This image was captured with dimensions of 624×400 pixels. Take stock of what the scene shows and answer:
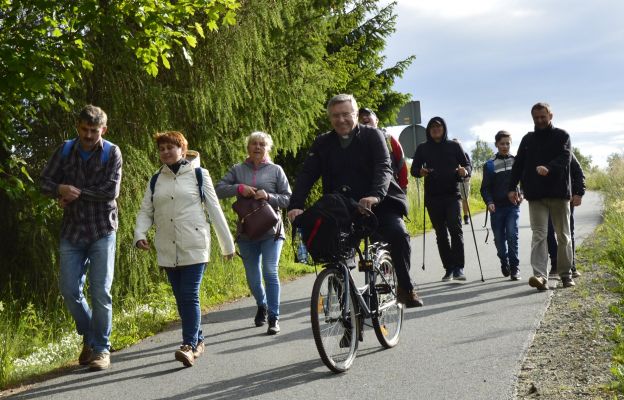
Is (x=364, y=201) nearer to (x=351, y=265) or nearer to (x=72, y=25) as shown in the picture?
(x=351, y=265)

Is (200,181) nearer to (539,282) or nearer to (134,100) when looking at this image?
(134,100)

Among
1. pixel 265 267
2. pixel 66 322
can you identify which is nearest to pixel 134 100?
pixel 66 322

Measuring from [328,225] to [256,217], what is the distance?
205 centimetres

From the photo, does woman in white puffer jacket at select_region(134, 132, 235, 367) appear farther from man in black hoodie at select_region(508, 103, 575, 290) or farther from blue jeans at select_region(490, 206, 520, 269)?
blue jeans at select_region(490, 206, 520, 269)

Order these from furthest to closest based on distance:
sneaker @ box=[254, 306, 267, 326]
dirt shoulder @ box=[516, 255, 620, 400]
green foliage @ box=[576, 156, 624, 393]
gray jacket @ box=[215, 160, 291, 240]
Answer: sneaker @ box=[254, 306, 267, 326] → gray jacket @ box=[215, 160, 291, 240] → green foliage @ box=[576, 156, 624, 393] → dirt shoulder @ box=[516, 255, 620, 400]

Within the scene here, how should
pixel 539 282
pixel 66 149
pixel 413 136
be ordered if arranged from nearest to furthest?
pixel 66 149, pixel 539 282, pixel 413 136

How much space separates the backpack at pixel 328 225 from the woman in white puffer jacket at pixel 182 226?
3.57 ft

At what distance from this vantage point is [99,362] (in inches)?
237

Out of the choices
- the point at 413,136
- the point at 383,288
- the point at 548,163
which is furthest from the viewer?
the point at 413,136

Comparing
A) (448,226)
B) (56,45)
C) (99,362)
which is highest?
(56,45)

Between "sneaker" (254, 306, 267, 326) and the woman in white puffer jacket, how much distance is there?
126cm

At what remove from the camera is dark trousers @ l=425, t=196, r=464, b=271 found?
394 inches

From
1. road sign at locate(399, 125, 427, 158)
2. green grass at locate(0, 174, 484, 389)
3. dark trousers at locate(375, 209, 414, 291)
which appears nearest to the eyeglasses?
dark trousers at locate(375, 209, 414, 291)

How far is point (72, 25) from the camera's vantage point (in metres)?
7.66
